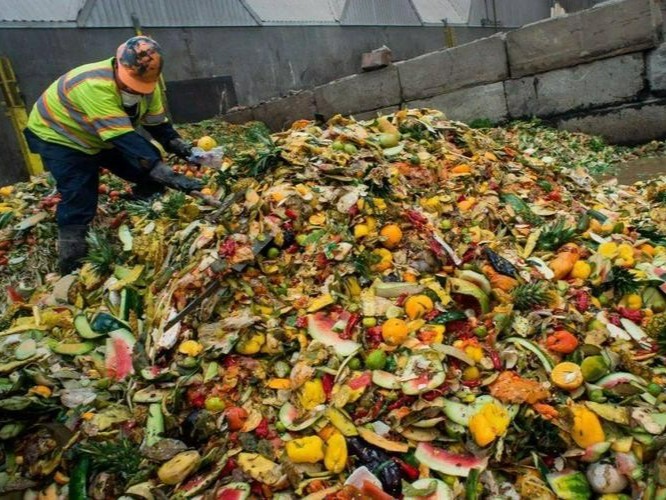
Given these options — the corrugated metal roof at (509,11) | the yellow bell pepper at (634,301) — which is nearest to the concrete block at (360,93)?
the yellow bell pepper at (634,301)

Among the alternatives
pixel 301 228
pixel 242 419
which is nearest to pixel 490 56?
pixel 301 228

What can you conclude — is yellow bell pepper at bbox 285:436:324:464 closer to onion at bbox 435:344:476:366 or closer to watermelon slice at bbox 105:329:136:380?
onion at bbox 435:344:476:366

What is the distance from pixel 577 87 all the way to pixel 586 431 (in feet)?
23.3

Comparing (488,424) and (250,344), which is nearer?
(488,424)

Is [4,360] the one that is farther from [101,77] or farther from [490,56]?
[490,56]

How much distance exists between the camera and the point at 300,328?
10.2ft

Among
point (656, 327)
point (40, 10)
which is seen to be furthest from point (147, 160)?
point (40, 10)

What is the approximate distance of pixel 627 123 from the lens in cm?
767

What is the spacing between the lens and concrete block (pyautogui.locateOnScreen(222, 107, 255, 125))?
1224 cm

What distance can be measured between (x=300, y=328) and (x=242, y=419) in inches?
25.6

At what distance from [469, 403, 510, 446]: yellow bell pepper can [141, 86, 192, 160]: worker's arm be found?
13.0 feet

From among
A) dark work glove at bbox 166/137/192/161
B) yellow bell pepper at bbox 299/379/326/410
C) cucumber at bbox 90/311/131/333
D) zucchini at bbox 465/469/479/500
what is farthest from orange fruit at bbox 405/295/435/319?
dark work glove at bbox 166/137/192/161

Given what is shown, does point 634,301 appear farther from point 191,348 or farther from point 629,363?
point 191,348

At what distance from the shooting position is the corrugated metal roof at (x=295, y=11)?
13.7 m
